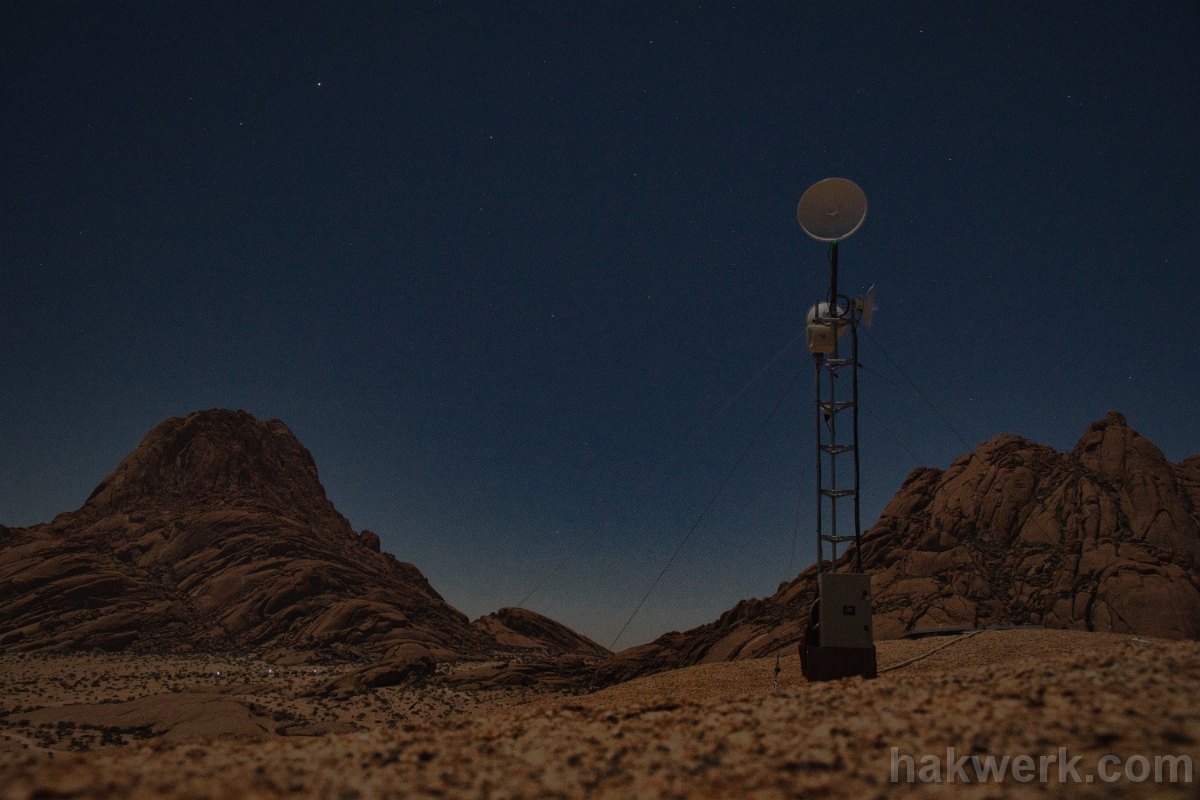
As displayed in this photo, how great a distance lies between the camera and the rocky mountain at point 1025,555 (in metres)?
34.2

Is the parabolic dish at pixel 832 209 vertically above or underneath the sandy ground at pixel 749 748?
above

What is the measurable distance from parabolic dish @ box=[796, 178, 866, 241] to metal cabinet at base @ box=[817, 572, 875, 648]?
8561 millimetres

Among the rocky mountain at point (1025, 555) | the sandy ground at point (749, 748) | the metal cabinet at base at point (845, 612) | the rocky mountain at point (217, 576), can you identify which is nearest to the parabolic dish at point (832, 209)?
the metal cabinet at base at point (845, 612)

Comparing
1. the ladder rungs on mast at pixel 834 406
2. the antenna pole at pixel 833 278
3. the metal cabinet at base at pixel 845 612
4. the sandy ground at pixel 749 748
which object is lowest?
the sandy ground at pixel 749 748

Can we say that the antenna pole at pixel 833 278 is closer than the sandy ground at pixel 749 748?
No

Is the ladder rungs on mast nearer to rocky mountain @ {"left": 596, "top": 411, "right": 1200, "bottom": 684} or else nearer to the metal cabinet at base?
the metal cabinet at base

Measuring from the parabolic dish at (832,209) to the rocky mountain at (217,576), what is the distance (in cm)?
4045

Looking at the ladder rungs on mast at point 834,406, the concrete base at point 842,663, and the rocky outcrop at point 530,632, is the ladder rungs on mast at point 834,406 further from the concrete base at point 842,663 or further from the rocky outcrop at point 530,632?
the rocky outcrop at point 530,632

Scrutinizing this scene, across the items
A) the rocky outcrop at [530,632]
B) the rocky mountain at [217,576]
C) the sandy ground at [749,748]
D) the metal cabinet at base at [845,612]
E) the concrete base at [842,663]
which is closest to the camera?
the sandy ground at [749,748]

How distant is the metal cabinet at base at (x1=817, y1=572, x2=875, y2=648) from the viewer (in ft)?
46.0

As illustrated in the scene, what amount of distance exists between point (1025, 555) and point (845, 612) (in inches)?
1433

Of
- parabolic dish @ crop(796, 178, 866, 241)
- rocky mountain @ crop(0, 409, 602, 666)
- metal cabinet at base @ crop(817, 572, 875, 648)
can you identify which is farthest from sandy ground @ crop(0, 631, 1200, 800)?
rocky mountain @ crop(0, 409, 602, 666)

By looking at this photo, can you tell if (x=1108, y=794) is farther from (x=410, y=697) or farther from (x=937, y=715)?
(x=410, y=697)

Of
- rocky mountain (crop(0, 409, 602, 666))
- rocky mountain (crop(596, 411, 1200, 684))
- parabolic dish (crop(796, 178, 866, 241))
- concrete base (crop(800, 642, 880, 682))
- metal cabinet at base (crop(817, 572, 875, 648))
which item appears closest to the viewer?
concrete base (crop(800, 642, 880, 682))
